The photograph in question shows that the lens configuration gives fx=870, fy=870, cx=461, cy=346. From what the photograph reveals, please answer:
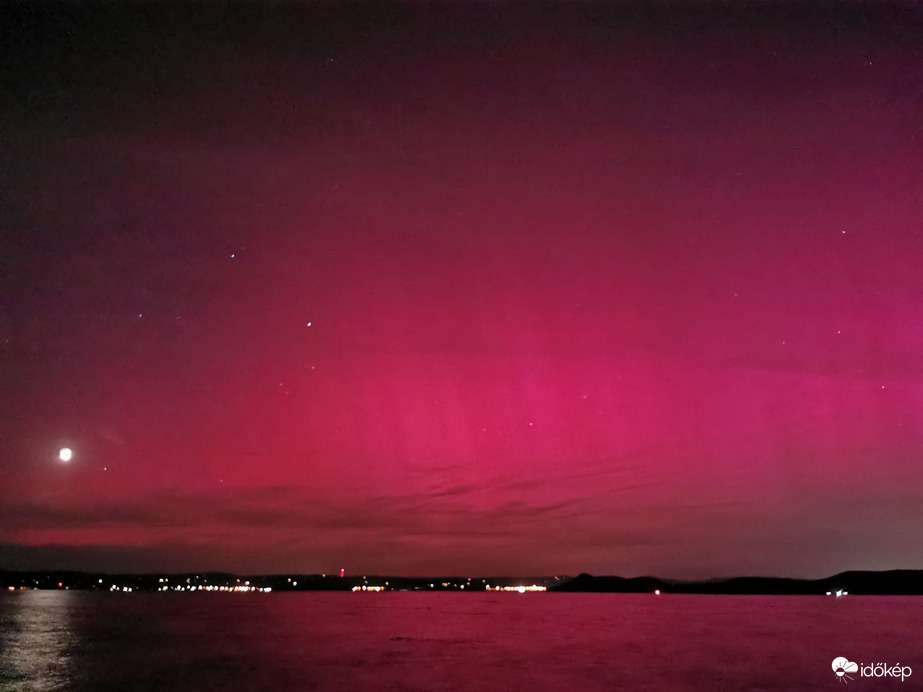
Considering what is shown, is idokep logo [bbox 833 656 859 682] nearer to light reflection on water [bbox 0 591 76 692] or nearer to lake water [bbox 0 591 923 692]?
lake water [bbox 0 591 923 692]

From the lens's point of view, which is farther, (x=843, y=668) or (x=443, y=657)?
(x=443, y=657)

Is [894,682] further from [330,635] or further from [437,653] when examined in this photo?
[330,635]

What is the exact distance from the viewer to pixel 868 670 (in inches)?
1642

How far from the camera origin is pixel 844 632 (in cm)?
7231

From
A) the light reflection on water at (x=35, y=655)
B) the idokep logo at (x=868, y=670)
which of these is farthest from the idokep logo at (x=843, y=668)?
the light reflection on water at (x=35, y=655)

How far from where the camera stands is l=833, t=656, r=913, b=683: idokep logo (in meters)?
37.9

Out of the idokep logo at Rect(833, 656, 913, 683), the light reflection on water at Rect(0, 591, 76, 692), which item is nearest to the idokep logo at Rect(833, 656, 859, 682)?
the idokep logo at Rect(833, 656, 913, 683)

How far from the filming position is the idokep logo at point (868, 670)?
3787 cm

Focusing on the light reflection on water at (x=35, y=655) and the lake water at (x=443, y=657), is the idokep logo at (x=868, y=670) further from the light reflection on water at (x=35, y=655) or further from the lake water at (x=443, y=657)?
the light reflection on water at (x=35, y=655)

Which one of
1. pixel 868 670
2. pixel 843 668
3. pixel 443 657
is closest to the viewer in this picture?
pixel 868 670

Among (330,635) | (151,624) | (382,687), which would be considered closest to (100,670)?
(382,687)

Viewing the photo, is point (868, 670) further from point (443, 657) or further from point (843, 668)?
point (443, 657)

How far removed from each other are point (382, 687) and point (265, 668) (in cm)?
980

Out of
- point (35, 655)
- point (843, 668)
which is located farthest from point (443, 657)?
point (35, 655)
